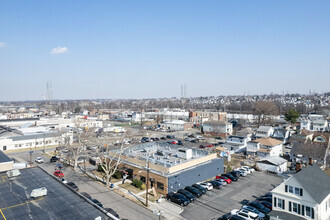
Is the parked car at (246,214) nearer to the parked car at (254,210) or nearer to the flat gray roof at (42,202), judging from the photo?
the parked car at (254,210)

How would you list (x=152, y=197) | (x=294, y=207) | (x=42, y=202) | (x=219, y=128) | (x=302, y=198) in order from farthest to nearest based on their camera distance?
1. (x=219, y=128)
2. (x=152, y=197)
3. (x=294, y=207)
4. (x=302, y=198)
5. (x=42, y=202)

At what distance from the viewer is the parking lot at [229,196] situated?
56.8ft

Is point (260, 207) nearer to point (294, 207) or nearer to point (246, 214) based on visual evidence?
point (246, 214)

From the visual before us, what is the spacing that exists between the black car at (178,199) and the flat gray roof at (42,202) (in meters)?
7.81

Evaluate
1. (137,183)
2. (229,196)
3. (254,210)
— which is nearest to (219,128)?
(229,196)

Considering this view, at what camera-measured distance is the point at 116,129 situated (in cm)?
5831

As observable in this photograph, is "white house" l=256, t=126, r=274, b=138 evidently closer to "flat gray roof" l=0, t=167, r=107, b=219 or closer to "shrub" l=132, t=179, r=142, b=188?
"shrub" l=132, t=179, r=142, b=188

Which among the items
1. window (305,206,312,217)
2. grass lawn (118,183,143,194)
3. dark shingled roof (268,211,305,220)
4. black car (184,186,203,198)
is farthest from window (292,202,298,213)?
grass lawn (118,183,143,194)

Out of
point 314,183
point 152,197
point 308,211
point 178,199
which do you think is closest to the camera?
point 308,211

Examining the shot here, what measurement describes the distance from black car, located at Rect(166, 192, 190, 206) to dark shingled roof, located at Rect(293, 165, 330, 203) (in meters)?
8.40

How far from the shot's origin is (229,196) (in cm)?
2025

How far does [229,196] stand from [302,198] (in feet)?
22.6

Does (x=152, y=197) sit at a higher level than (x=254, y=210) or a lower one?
lower

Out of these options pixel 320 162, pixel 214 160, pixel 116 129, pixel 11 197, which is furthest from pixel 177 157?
pixel 116 129
